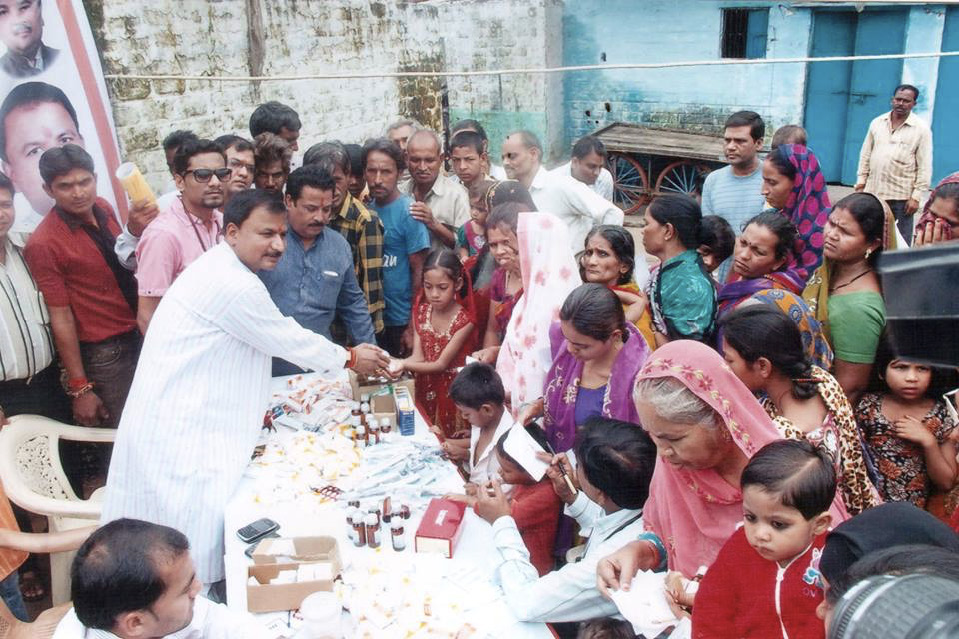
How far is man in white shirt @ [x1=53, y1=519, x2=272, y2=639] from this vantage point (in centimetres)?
186

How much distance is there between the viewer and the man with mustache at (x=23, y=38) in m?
4.02

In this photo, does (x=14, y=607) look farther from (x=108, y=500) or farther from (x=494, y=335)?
(x=494, y=335)

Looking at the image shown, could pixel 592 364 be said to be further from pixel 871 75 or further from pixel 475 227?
pixel 871 75

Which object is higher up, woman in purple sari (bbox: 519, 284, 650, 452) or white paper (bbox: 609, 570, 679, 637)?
woman in purple sari (bbox: 519, 284, 650, 452)

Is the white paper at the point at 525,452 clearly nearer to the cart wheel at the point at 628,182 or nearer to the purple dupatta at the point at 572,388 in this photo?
the purple dupatta at the point at 572,388

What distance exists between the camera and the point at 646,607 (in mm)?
2088

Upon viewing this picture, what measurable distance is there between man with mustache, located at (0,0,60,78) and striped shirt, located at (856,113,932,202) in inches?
261

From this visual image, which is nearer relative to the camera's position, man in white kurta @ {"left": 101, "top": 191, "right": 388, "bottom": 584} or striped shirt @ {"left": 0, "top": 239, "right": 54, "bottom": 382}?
man in white kurta @ {"left": 101, "top": 191, "right": 388, "bottom": 584}

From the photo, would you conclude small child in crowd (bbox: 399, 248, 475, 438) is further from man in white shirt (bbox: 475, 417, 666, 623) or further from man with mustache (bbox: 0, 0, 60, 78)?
man with mustache (bbox: 0, 0, 60, 78)

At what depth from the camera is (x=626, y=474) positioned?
2402mm

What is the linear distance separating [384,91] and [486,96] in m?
3.90

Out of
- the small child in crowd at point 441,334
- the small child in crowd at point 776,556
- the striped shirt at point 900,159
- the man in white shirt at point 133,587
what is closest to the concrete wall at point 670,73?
the striped shirt at point 900,159

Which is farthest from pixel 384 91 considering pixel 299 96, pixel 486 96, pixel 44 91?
pixel 44 91

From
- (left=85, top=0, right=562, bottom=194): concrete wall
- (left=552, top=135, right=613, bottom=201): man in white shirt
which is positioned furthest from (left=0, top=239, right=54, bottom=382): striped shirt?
(left=552, top=135, right=613, bottom=201): man in white shirt
